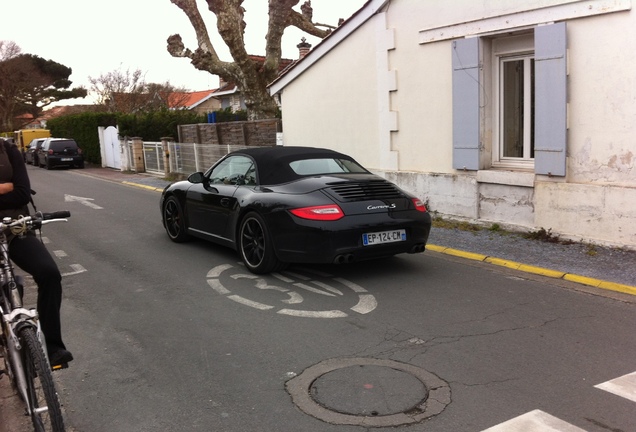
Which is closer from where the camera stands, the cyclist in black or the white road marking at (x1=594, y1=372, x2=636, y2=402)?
the cyclist in black

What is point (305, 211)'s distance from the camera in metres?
6.40

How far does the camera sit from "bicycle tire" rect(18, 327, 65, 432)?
9.57ft

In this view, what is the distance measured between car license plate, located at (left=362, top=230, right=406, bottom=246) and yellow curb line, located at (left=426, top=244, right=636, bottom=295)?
166 cm

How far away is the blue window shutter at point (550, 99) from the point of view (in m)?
8.30

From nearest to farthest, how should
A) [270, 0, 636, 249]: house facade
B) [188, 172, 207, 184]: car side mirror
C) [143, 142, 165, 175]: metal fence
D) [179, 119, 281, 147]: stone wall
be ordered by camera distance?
[270, 0, 636, 249]: house facade < [188, 172, 207, 184]: car side mirror < [179, 119, 281, 147]: stone wall < [143, 142, 165, 175]: metal fence

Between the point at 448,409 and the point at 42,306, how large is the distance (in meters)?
2.55

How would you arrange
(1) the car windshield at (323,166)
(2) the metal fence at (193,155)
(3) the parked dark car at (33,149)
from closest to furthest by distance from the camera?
1. (1) the car windshield at (323,166)
2. (2) the metal fence at (193,155)
3. (3) the parked dark car at (33,149)

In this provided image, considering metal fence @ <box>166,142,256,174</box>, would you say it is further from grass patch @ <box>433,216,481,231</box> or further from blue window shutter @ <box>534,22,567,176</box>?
blue window shutter @ <box>534,22,567,176</box>

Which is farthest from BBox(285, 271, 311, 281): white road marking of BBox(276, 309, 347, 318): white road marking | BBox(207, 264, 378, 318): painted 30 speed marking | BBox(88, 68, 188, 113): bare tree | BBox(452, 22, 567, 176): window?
BBox(88, 68, 188, 113): bare tree

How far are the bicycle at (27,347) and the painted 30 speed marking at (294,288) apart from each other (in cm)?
246

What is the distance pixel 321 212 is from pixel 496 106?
4751 mm

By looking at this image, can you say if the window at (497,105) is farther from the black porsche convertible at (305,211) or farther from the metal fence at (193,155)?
the metal fence at (193,155)

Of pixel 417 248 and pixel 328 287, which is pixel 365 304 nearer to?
pixel 328 287

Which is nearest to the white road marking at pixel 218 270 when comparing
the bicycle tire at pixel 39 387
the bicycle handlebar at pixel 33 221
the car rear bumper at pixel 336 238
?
the car rear bumper at pixel 336 238
